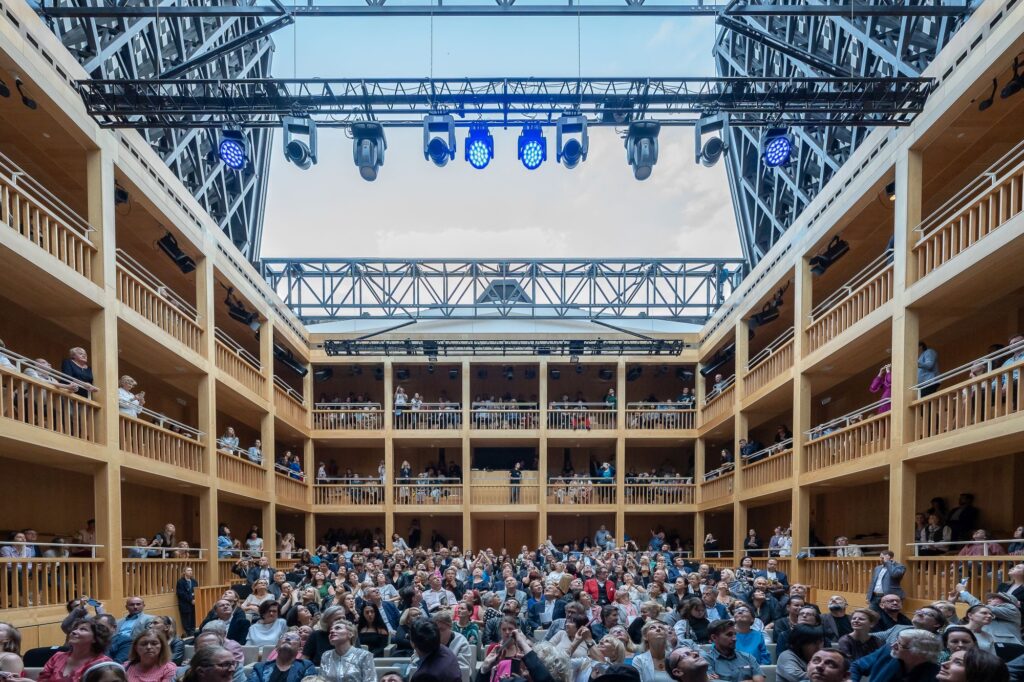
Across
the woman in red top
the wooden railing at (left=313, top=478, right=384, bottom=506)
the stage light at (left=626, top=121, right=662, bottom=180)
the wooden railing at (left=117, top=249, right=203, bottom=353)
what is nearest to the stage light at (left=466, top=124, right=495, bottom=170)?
the stage light at (left=626, top=121, right=662, bottom=180)

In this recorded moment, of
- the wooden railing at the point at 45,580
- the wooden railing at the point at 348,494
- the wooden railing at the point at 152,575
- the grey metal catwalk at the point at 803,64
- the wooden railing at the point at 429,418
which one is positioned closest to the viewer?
the wooden railing at the point at 45,580

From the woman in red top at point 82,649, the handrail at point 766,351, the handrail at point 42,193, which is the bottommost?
the woman in red top at point 82,649

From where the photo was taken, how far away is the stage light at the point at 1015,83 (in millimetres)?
9859

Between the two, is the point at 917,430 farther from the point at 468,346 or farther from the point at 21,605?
the point at 468,346

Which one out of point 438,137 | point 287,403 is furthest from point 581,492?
point 438,137

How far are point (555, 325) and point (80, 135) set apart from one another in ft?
57.6

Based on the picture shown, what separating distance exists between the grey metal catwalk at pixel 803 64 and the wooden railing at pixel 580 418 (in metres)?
6.51

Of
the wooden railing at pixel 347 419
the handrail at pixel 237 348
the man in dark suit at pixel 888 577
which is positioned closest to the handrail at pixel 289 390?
the wooden railing at pixel 347 419

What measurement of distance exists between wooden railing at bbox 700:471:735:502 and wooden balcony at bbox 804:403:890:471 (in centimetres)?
595

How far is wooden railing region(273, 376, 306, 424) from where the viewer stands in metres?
22.9

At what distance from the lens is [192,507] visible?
21.0 metres

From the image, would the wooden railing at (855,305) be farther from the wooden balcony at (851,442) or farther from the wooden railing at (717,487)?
the wooden railing at (717,487)

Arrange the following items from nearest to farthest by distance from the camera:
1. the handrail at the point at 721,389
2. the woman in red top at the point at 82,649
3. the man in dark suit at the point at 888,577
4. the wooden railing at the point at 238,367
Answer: the woman in red top at the point at 82,649 → the man in dark suit at the point at 888,577 → the wooden railing at the point at 238,367 → the handrail at the point at 721,389

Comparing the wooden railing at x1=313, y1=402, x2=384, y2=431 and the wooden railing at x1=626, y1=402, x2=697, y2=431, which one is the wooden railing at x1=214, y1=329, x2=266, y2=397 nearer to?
the wooden railing at x1=313, y1=402, x2=384, y2=431
